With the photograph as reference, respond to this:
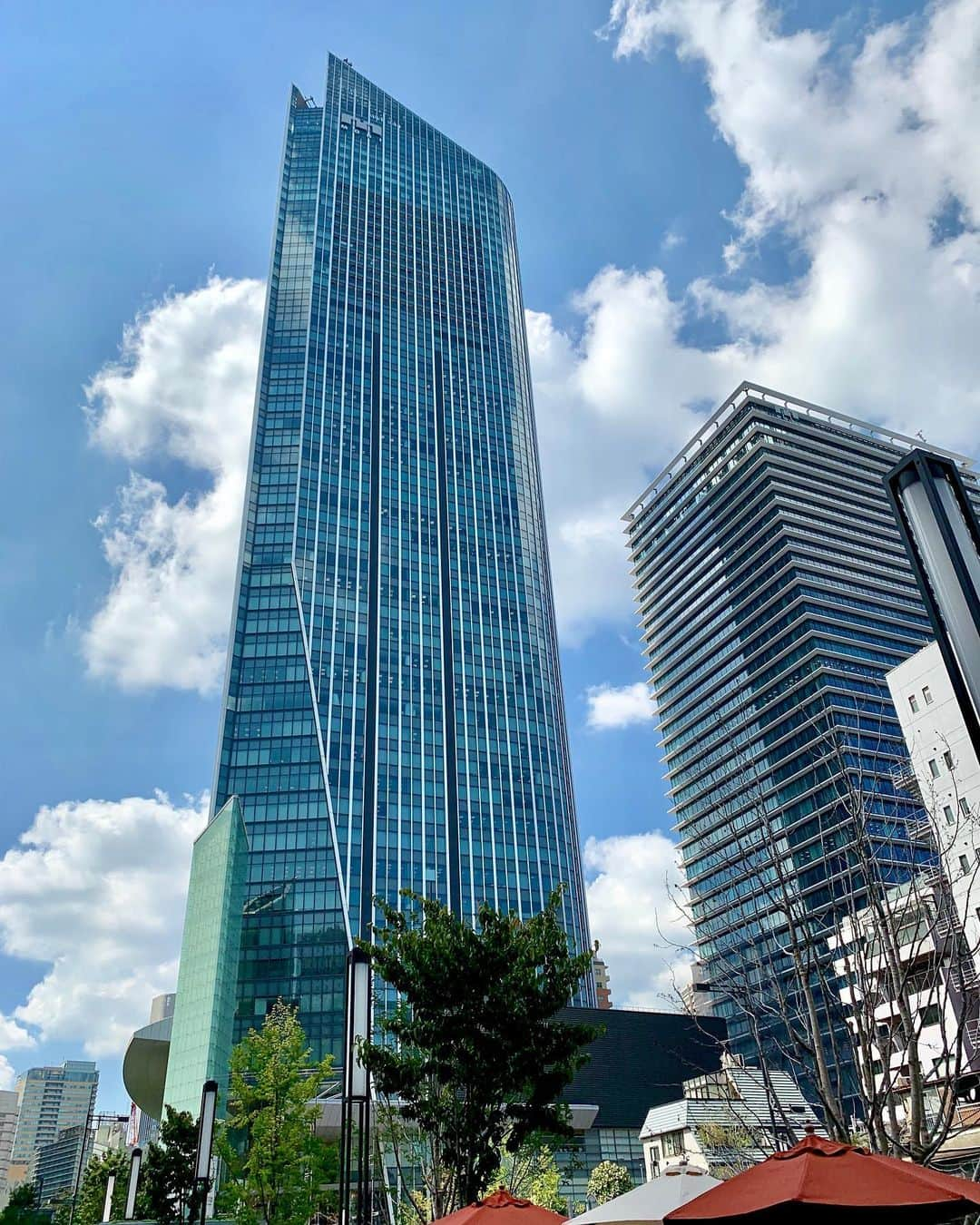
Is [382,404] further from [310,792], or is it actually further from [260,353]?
[310,792]

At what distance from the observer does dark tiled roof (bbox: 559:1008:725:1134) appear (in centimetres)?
7231

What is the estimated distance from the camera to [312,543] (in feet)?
336

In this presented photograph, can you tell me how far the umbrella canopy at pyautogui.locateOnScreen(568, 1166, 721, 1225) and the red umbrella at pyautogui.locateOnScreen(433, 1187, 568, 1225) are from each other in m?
0.38

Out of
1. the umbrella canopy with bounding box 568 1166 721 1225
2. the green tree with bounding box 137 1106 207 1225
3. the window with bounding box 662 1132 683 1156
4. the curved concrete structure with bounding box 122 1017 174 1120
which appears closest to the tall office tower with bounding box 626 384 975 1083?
the window with bounding box 662 1132 683 1156

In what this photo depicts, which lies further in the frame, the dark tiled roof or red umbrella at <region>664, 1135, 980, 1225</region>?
the dark tiled roof

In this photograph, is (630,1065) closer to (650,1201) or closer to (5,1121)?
(650,1201)

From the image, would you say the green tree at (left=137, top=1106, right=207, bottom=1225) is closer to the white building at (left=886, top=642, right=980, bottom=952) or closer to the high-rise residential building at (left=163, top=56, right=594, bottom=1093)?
the high-rise residential building at (left=163, top=56, right=594, bottom=1093)

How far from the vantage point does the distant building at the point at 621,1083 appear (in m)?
68.0

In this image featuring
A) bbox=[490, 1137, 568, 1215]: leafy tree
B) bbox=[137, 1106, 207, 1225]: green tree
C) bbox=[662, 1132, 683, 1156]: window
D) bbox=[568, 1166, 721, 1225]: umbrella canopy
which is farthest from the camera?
bbox=[662, 1132, 683, 1156]: window

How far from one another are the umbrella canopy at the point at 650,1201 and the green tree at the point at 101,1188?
46.3 meters

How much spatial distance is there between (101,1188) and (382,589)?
61.7 metres

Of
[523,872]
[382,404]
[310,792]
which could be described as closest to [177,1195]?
[310,792]

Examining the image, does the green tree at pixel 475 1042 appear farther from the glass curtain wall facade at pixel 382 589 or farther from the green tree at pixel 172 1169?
the glass curtain wall facade at pixel 382 589

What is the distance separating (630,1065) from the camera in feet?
250
